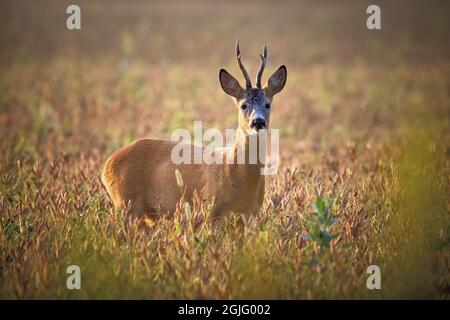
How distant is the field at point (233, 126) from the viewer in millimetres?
5871

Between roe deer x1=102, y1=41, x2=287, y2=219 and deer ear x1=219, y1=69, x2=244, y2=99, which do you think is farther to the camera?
deer ear x1=219, y1=69, x2=244, y2=99

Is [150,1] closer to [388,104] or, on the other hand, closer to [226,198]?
[388,104]

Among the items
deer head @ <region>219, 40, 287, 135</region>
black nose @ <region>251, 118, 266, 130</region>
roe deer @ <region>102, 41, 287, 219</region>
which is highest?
deer head @ <region>219, 40, 287, 135</region>

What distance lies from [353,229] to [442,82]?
48.5ft

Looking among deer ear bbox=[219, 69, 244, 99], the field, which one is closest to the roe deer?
deer ear bbox=[219, 69, 244, 99]

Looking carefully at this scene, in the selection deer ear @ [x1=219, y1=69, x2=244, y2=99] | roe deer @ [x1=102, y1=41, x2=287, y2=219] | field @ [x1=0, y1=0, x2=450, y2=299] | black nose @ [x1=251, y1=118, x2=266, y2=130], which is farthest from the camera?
deer ear @ [x1=219, y1=69, x2=244, y2=99]

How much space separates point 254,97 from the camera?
24.2ft

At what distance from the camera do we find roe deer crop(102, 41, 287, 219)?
7.15 meters

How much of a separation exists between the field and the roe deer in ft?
0.79

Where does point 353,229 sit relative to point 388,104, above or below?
below

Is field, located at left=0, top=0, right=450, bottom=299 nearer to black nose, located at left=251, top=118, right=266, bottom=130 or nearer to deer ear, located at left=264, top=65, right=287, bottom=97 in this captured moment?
black nose, located at left=251, top=118, right=266, bottom=130

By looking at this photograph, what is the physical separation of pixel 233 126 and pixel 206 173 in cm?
765

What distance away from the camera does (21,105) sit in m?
16.9

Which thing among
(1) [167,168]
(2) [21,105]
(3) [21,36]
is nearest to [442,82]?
(2) [21,105]
